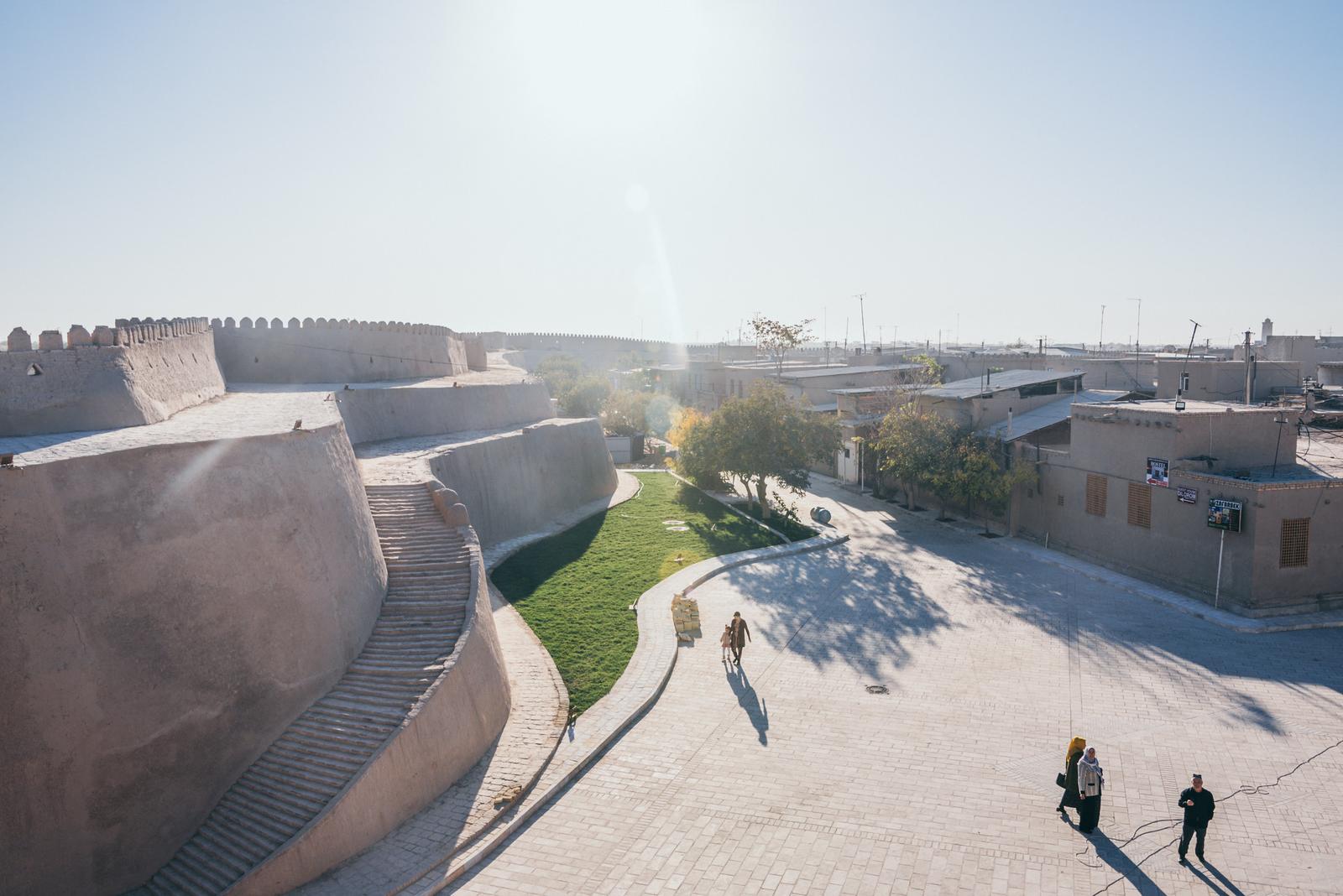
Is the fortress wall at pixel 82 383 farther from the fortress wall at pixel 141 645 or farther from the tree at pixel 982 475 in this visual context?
the tree at pixel 982 475

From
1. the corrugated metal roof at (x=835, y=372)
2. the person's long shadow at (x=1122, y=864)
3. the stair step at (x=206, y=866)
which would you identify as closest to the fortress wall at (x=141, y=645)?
the stair step at (x=206, y=866)

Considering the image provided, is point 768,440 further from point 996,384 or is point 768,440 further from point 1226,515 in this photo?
point 1226,515

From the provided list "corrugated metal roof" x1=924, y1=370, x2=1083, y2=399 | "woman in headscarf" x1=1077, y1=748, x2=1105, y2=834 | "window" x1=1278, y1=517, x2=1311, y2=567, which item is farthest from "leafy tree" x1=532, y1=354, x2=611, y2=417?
"woman in headscarf" x1=1077, y1=748, x2=1105, y2=834

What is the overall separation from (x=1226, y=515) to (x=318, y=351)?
26665mm

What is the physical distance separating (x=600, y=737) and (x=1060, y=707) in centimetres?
742

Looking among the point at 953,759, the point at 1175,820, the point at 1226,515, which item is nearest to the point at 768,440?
the point at 1226,515

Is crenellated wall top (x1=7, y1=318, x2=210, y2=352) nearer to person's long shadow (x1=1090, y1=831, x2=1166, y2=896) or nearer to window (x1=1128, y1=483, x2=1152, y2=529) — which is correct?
person's long shadow (x1=1090, y1=831, x2=1166, y2=896)

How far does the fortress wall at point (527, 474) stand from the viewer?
22.5 m

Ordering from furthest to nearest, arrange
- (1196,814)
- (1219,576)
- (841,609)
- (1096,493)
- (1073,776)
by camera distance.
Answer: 1. (1096,493)
2. (841,609)
3. (1219,576)
4. (1073,776)
5. (1196,814)

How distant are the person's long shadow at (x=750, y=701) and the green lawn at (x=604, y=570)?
2011mm

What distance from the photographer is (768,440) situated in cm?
2777

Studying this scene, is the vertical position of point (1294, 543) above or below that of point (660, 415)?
below

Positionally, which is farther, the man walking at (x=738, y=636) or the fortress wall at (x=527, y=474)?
the fortress wall at (x=527, y=474)

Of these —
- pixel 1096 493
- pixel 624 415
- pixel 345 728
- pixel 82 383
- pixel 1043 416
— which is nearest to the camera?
pixel 345 728
